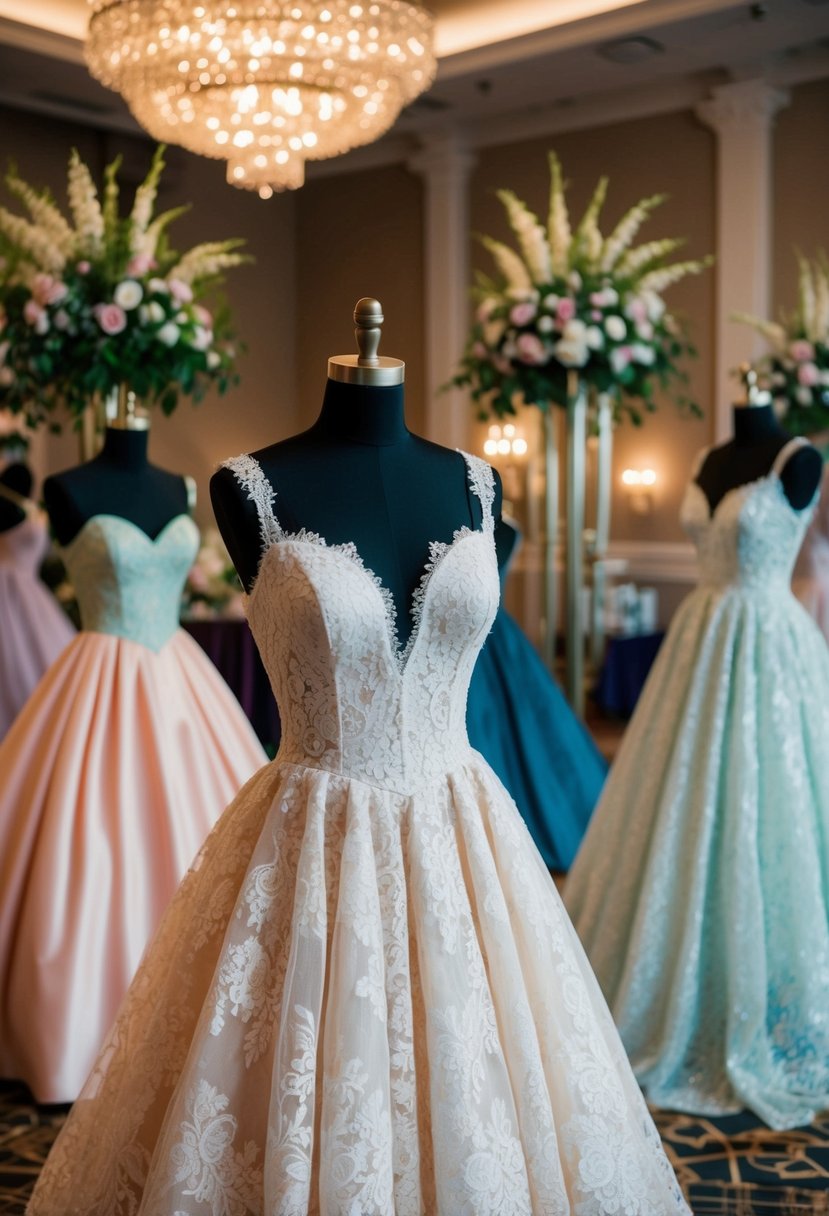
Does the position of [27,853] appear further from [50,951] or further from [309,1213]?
[309,1213]

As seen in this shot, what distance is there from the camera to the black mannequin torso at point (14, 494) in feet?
14.7

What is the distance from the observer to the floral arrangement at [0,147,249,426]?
3.40 metres

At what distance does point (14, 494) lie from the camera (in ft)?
15.3

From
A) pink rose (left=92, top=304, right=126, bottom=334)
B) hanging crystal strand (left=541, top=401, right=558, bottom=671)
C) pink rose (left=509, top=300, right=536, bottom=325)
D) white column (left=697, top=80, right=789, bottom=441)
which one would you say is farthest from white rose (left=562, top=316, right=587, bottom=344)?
white column (left=697, top=80, right=789, bottom=441)

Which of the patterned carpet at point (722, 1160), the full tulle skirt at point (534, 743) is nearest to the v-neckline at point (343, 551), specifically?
the patterned carpet at point (722, 1160)

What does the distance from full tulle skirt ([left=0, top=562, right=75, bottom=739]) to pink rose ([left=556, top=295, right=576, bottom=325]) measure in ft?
6.61

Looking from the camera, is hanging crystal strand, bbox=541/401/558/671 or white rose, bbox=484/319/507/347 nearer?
white rose, bbox=484/319/507/347

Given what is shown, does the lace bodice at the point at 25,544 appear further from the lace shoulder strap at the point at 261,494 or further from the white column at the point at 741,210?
the white column at the point at 741,210

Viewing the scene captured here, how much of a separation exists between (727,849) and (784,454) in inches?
34.4

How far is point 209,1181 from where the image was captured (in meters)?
1.41

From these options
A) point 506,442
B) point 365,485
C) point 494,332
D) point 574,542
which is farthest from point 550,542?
point 365,485

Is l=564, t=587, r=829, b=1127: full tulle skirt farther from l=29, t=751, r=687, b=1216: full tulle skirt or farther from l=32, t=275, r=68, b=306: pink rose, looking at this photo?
l=32, t=275, r=68, b=306: pink rose

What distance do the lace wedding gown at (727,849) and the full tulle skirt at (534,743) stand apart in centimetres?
104

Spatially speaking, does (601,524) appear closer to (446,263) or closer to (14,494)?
(446,263)
